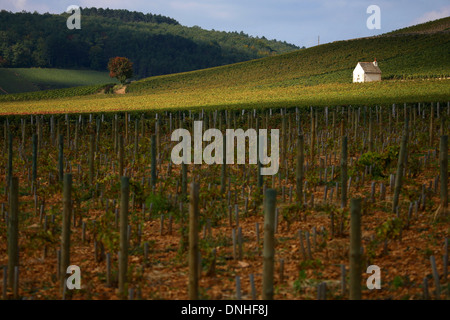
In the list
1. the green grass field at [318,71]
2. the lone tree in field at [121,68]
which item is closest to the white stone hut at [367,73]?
the green grass field at [318,71]

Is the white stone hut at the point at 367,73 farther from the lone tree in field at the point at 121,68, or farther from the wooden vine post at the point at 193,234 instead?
the wooden vine post at the point at 193,234

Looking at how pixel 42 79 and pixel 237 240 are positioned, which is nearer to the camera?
pixel 237 240

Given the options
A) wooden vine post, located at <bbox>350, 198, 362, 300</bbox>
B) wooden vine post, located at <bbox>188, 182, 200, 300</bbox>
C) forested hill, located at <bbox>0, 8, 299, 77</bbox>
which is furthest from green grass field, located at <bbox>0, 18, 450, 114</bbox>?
wooden vine post, located at <bbox>188, 182, 200, 300</bbox>

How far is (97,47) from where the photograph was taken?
405 feet

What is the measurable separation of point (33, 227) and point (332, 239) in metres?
4.96

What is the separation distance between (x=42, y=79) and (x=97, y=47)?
88.7ft

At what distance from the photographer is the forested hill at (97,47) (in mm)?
115875

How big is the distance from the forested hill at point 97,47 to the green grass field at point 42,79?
735cm

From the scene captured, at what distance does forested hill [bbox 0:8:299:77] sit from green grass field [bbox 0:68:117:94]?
7.35 m

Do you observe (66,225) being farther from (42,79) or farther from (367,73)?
(42,79)

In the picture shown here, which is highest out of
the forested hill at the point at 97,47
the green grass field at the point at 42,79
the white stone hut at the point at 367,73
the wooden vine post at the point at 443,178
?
the forested hill at the point at 97,47

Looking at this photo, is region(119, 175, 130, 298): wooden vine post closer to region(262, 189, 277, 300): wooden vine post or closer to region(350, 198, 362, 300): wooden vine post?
region(262, 189, 277, 300): wooden vine post

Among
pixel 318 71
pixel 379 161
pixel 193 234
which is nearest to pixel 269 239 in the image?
pixel 193 234

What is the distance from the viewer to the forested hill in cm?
11588
